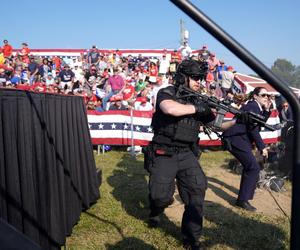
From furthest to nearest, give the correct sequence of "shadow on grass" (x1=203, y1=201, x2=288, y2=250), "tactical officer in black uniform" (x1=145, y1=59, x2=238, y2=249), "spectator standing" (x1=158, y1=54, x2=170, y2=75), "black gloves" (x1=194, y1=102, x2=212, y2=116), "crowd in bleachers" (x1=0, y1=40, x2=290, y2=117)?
"spectator standing" (x1=158, y1=54, x2=170, y2=75), "crowd in bleachers" (x1=0, y1=40, x2=290, y2=117), "shadow on grass" (x1=203, y1=201, x2=288, y2=250), "tactical officer in black uniform" (x1=145, y1=59, x2=238, y2=249), "black gloves" (x1=194, y1=102, x2=212, y2=116)

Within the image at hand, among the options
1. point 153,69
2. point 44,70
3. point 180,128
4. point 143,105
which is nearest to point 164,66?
point 153,69

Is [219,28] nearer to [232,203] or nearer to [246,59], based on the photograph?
[246,59]

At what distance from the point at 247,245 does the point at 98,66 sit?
1639cm

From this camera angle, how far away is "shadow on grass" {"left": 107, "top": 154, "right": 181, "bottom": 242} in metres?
5.35

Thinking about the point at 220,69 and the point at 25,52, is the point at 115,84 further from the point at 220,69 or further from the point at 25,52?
the point at 25,52

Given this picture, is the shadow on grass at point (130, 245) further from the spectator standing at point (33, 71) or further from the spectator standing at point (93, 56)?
the spectator standing at point (93, 56)

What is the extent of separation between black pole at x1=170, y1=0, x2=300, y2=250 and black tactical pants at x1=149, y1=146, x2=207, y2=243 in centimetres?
327

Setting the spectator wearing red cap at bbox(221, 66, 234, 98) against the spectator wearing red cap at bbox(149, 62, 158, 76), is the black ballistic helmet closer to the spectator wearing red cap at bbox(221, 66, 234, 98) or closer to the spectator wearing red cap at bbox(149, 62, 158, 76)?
the spectator wearing red cap at bbox(221, 66, 234, 98)

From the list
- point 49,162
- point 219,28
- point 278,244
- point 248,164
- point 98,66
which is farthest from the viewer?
point 98,66

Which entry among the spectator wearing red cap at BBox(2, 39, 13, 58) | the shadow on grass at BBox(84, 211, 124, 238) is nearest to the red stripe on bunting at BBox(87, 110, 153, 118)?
the shadow on grass at BBox(84, 211, 124, 238)

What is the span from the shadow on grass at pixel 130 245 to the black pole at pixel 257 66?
3.53m

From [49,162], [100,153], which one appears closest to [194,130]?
[49,162]

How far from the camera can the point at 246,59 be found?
3.66ft

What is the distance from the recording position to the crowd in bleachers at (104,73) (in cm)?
1526
